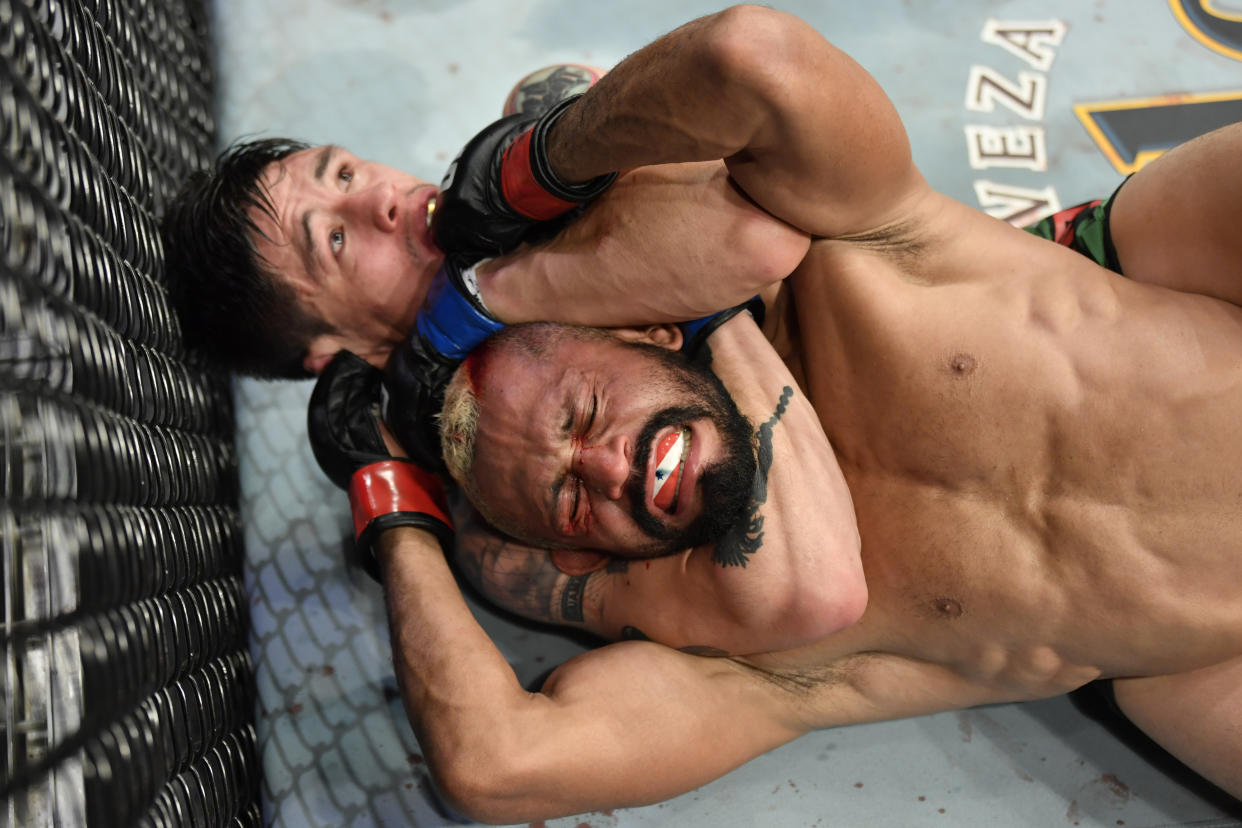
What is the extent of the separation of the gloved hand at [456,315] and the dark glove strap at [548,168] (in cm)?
24

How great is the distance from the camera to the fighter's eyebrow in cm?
170

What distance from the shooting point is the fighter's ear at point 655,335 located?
1520 millimetres

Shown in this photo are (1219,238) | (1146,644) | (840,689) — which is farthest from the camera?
(840,689)

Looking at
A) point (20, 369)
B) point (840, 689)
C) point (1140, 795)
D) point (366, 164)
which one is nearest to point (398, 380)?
point (366, 164)

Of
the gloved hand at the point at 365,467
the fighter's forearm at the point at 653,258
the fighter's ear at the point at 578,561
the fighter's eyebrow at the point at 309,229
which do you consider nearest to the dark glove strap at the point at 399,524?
the gloved hand at the point at 365,467

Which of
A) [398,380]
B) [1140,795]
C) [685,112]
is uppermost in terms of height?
[685,112]

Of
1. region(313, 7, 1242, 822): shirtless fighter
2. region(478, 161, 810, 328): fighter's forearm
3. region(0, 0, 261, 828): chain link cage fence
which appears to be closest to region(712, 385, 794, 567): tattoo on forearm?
region(313, 7, 1242, 822): shirtless fighter

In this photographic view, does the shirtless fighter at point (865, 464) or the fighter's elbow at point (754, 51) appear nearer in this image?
the fighter's elbow at point (754, 51)

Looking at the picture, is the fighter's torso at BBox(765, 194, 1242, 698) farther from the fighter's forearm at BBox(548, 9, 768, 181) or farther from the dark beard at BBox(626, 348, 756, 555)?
the fighter's forearm at BBox(548, 9, 768, 181)

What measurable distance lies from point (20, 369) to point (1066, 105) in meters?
2.26

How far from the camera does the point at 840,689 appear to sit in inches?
63.0

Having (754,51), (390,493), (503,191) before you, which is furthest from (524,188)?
(390,493)

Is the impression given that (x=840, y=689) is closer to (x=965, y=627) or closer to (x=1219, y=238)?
(x=965, y=627)

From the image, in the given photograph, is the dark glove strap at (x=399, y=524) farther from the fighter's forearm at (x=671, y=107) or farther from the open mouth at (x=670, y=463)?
the fighter's forearm at (x=671, y=107)
